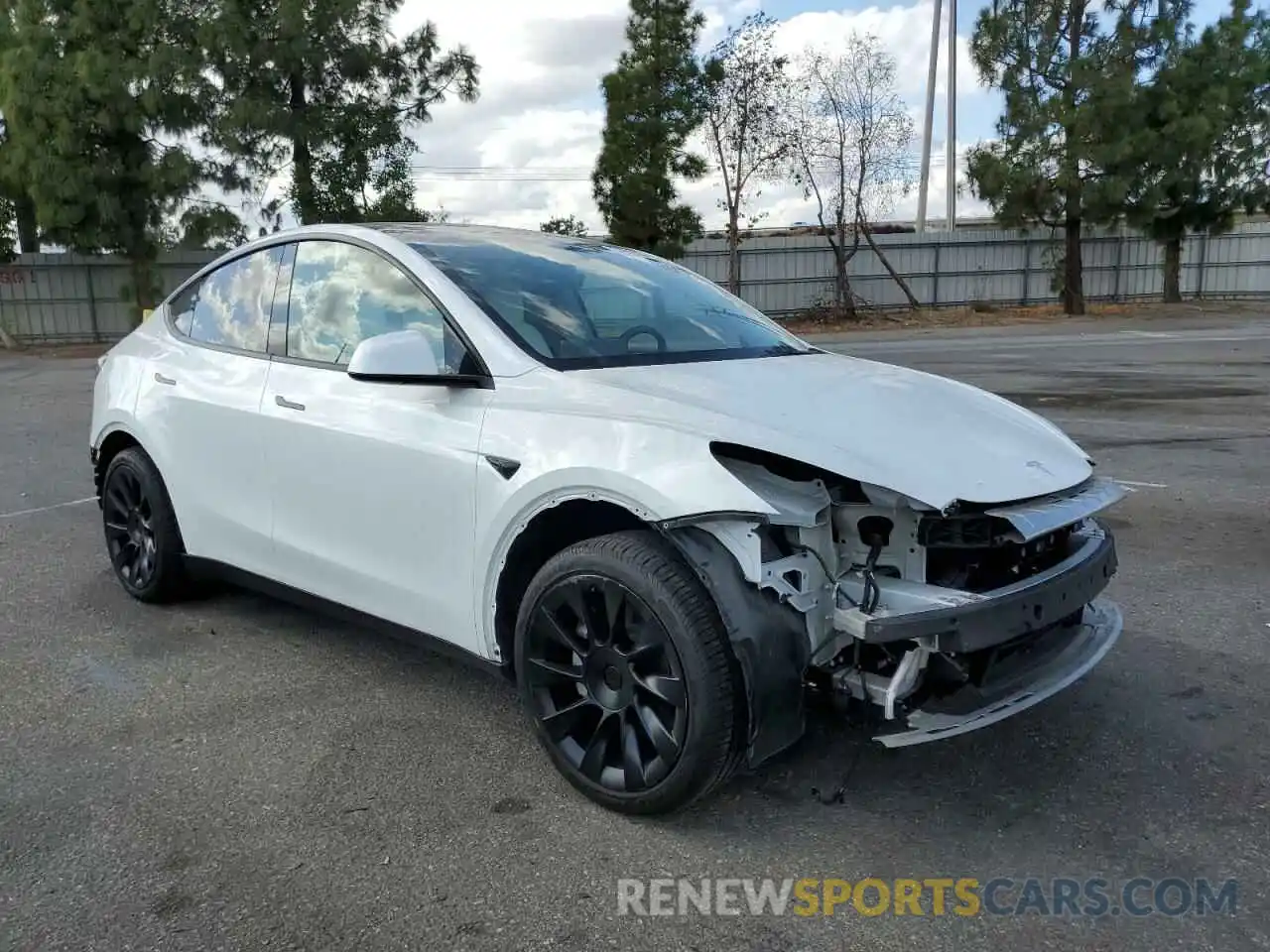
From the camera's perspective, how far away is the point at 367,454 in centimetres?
353

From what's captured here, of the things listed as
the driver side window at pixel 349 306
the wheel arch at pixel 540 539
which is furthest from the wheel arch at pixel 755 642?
the driver side window at pixel 349 306

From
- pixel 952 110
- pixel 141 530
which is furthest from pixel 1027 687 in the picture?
pixel 952 110

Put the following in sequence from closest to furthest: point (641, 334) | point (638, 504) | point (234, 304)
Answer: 1. point (638, 504)
2. point (641, 334)
3. point (234, 304)

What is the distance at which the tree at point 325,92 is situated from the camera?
24.9 meters

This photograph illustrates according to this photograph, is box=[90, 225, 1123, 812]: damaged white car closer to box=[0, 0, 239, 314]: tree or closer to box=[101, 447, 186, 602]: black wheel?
box=[101, 447, 186, 602]: black wheel

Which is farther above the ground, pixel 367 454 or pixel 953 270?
pixel 953 270

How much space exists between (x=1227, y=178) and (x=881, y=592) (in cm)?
3126

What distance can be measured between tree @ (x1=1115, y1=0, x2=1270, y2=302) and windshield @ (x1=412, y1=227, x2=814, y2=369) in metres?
26.8

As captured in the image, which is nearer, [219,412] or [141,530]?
[219,412]

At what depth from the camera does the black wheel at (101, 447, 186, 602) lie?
4621 millimetres

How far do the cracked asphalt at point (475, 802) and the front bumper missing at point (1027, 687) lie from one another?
34 centimetres

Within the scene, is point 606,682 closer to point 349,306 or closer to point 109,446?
point 349,306

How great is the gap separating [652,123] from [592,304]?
26511mm

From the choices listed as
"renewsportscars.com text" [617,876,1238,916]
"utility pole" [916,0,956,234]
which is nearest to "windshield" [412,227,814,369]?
"renewsportscars.com text" [617,876,1238,916]
